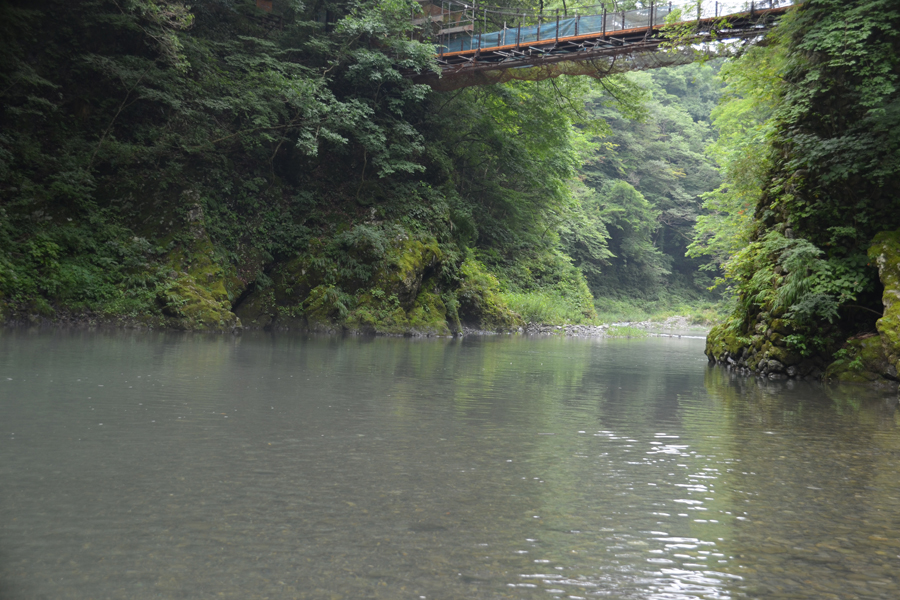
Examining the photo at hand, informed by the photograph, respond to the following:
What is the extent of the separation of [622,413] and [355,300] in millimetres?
12614

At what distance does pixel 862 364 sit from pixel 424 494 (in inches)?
344

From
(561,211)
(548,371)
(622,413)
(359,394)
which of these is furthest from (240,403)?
(561,211)

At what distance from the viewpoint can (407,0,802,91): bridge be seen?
15.5 metres

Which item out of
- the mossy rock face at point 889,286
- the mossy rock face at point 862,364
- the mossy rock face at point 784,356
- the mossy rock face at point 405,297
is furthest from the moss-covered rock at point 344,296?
the mossy rock face at point 889,286

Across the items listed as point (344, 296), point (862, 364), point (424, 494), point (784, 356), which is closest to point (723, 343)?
point (784, 356)

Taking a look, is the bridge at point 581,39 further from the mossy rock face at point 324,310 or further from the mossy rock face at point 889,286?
the mossy rock face at point 324,310

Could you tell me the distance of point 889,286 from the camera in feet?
30.4

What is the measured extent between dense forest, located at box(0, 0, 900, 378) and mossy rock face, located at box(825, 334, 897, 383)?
0.11 feet

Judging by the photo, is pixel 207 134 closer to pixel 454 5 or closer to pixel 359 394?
pixel 454 5

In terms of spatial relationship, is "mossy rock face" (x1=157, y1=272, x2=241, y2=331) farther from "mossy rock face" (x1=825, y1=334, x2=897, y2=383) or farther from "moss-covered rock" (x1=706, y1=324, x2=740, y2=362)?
"mossy rock face" (x1=825, y1=334, x2=897, y2=383)

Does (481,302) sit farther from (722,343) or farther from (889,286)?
(889,286)

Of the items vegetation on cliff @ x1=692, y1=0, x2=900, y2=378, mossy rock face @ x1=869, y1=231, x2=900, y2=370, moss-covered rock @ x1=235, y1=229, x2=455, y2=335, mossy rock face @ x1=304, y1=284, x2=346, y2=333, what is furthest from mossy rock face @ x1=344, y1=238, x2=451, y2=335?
mossy rock face @ x1=869, y1=231, x2=900, y2=370

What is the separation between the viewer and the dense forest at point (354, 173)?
1023 cm

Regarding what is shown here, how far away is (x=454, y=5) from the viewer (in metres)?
23.7
